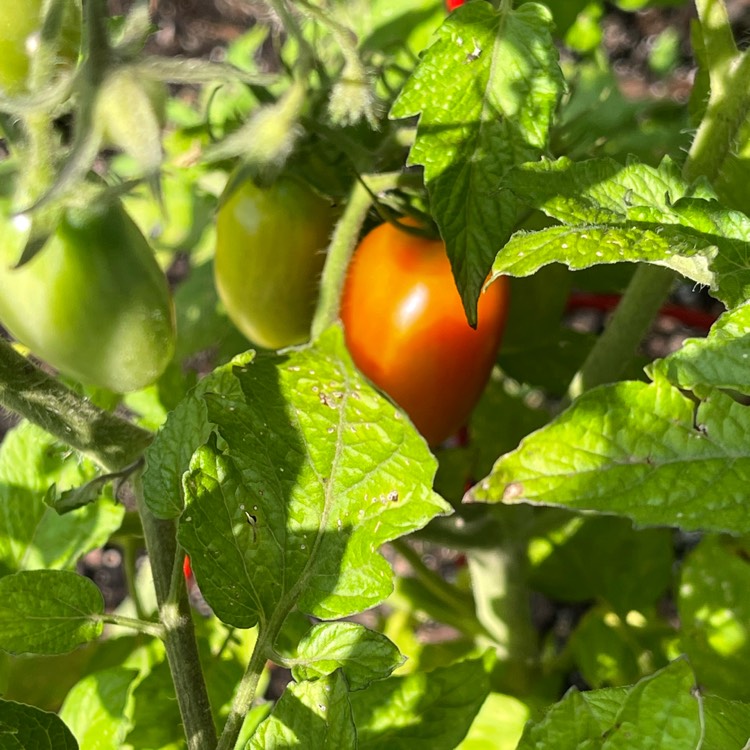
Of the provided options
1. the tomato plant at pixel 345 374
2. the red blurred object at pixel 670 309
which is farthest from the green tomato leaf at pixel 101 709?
the red blurred object at pixel 670 309

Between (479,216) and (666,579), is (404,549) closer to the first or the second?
(666,579)

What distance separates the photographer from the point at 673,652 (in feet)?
2.99

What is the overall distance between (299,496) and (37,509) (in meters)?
0.30

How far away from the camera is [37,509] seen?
719mm

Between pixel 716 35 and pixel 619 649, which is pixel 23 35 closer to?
pixel 716 35

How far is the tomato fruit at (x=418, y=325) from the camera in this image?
0.76 meters

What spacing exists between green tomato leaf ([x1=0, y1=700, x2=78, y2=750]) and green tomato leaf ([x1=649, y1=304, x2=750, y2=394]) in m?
0.38

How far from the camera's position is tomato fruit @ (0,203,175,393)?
54cm

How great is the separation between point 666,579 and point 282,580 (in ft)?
2.19

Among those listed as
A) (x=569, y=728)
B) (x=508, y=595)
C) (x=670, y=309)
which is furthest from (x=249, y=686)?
(x=670, y=309)

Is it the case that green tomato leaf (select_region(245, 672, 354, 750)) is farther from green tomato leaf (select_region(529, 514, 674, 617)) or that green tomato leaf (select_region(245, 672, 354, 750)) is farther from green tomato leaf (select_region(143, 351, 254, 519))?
green tomato leaf (select_region(529, 514, 674, 617))

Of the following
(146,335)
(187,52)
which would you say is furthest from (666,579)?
(187,52)

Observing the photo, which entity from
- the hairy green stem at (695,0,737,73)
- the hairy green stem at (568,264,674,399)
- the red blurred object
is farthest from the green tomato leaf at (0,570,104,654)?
the red blurred object

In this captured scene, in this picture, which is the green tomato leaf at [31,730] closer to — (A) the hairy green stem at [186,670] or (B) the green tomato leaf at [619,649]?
(A) the hairy green stem at [186,670]
